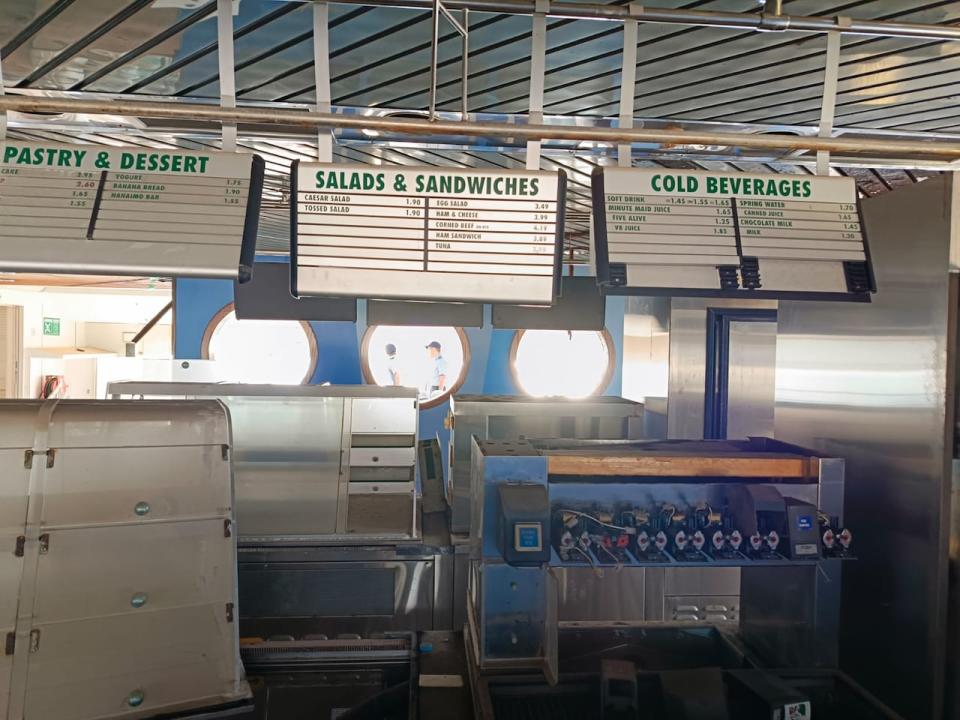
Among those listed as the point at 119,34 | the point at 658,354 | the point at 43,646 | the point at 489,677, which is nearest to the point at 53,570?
the point at 43,646

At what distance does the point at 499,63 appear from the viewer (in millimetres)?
2836

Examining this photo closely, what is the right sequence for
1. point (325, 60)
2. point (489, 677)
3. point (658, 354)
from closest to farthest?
point (325, 60) < point (489, 677) < point (658, 354)

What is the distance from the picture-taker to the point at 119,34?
255cm

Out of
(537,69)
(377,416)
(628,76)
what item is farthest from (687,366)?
(537,69)

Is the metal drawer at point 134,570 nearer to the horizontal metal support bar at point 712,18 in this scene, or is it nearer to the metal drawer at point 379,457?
the metal drawer at point 379,457

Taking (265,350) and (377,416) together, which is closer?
(377,416)

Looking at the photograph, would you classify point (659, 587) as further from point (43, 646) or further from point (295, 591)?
point (43, 646)

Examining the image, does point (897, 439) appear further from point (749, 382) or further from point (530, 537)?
point (749, 382)

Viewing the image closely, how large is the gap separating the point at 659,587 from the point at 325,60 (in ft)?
11.4

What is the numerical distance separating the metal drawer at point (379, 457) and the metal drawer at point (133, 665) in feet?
5.12

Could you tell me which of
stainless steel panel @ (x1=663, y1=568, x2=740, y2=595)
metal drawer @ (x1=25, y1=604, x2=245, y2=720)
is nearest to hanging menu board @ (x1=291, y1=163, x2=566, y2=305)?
metal drawer @ (x1=25, y1=604, x2=245, y2=720)

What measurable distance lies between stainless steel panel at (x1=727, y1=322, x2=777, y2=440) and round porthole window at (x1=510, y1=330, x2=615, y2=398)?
2.91 meters

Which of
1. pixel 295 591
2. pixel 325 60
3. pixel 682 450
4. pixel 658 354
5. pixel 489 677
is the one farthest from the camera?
pixel 658 354

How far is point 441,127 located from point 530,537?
108cm
